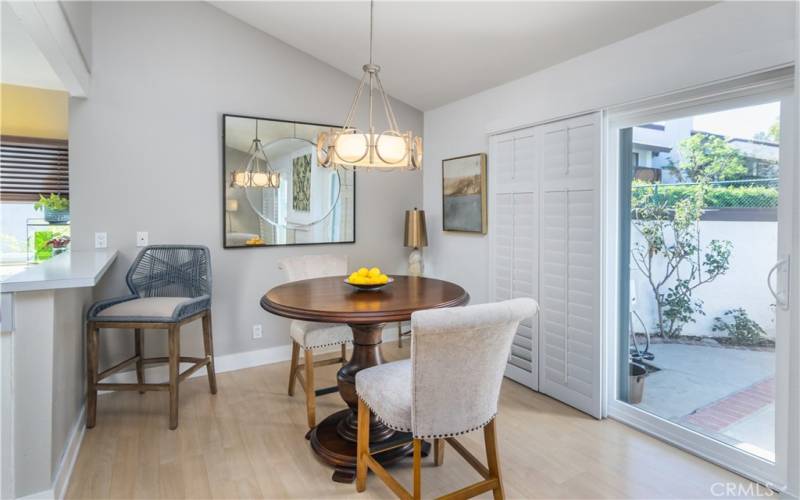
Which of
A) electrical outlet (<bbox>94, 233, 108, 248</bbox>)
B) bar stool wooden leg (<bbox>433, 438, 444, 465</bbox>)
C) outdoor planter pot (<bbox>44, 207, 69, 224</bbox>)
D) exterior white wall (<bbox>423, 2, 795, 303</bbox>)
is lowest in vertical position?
bar stool wooden leg (<bbox>433, 438, 444, 465</bbox>)

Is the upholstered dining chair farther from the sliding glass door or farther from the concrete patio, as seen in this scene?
the concrete patio

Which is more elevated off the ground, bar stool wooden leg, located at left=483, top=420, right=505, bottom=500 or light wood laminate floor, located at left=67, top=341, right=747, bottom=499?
bar stool wooden leg, located at left=483, top=420, right=505, bottom=500

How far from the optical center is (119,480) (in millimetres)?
2014

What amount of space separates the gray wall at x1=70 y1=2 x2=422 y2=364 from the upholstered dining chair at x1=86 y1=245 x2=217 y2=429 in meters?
0.18

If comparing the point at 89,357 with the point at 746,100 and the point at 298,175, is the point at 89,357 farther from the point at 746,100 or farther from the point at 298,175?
the point at 746,100

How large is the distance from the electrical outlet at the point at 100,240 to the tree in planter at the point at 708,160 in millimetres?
3617

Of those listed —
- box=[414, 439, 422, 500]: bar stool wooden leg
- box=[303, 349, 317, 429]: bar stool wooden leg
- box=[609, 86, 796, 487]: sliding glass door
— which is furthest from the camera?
box=[303, 349, 317, 429]: bar stool wooden leg

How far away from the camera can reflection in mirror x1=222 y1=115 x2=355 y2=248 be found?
3404 mm

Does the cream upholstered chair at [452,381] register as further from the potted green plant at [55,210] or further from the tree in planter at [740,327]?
the potted green plant at [55,210]

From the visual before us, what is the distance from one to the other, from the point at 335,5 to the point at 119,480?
9.68 feet

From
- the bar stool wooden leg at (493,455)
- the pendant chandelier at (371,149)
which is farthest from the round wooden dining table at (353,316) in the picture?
the pendant chandelier at (371,149)

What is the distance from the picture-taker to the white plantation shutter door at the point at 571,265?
8.67 feet

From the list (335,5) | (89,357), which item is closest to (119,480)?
(89,357)

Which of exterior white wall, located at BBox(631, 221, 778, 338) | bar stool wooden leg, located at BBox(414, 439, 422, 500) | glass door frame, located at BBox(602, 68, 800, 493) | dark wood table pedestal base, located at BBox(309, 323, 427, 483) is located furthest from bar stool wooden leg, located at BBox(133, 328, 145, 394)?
exterior white wall, located at BBox(631, 221, 778, 338)
